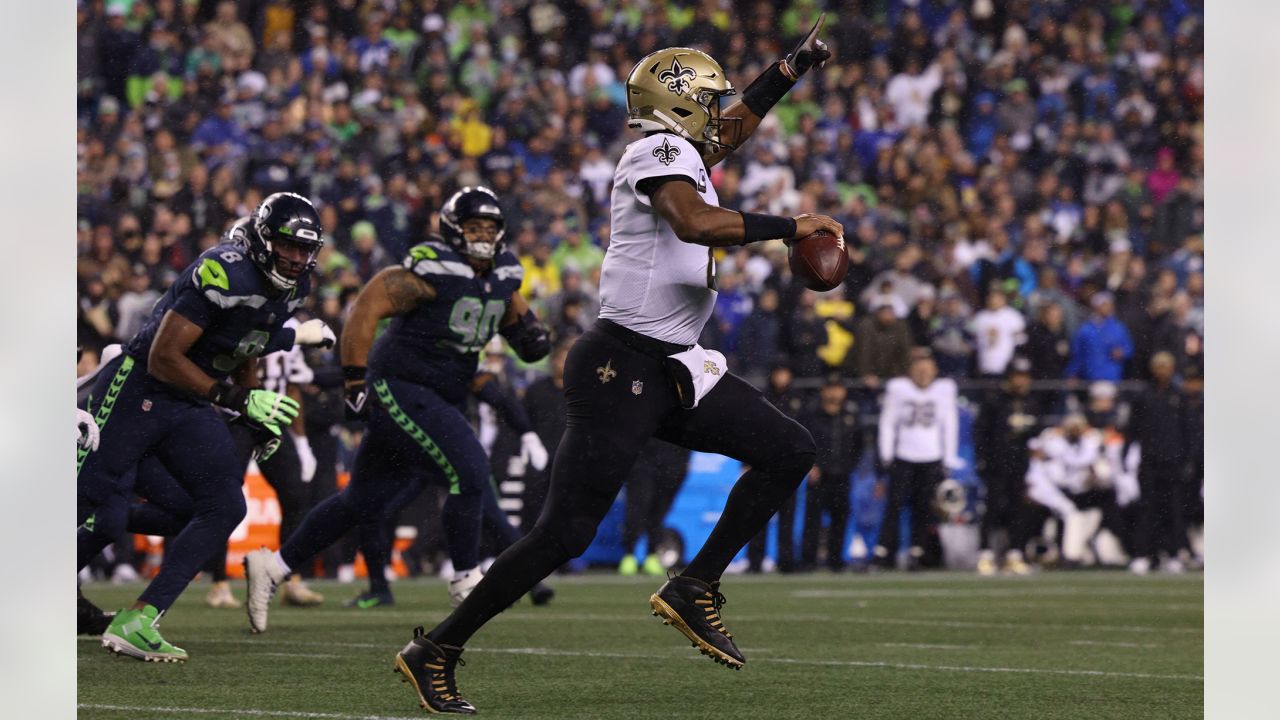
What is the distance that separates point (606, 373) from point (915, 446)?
849 centimetres

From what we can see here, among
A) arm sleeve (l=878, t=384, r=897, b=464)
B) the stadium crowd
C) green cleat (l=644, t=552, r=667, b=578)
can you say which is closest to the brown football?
the stadium crowd

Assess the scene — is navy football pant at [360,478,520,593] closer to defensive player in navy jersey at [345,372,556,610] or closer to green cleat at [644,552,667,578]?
defensive player in navy jersey at [345,372,556,610]

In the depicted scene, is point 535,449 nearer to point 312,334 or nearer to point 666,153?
point 312,334

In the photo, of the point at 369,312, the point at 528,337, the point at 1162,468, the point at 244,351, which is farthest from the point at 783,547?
the point at 244,351

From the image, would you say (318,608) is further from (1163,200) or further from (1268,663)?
(1163,200)

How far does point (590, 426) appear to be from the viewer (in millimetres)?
4758

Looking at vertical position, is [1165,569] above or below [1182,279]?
below

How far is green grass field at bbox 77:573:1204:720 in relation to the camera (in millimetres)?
5270

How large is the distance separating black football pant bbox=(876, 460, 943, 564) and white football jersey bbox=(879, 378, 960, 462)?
0.07 meters

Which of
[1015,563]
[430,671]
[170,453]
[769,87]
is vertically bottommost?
[1015,563]

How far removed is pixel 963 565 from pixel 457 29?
23.9 feet

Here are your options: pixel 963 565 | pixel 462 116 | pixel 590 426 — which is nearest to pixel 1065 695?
pixel 590 426

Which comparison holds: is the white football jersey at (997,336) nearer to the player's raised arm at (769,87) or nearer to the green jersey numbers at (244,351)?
the green jersey numbers at (244,351)

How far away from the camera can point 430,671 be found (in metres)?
4.88
